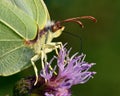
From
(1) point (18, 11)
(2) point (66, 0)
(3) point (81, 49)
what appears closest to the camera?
(1) point (18, 11)

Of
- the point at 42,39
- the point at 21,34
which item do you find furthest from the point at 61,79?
the point at 21,34

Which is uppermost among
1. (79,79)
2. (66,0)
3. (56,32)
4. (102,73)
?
(66,0)

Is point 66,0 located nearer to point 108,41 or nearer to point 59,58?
point 108,41

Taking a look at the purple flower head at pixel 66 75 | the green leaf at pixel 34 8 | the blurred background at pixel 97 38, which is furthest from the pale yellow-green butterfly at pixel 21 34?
the blurred background at pixel 97 38

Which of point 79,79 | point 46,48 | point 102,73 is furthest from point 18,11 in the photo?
point 102,73

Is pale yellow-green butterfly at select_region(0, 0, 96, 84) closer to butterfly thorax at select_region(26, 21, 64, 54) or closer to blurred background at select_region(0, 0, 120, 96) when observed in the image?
butterfly thorax at select_region(26, 21, 64, 54)

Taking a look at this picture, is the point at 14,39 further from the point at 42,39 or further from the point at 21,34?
the point at 42,39

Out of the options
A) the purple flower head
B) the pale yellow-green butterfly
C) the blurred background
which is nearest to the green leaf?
the pale yellow-green butterfly
